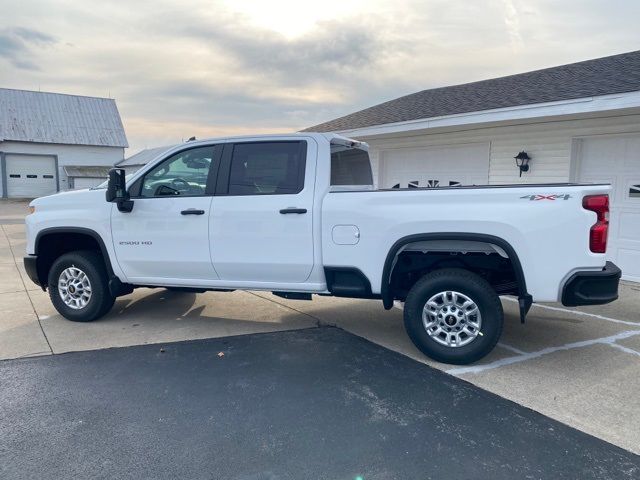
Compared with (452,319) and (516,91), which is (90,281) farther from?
(516,91)

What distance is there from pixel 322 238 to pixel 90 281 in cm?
286

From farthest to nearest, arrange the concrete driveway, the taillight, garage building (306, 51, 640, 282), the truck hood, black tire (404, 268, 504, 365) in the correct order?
1. garage building (306, 51, 640, 282)
2. the truck hood
3. black tire (404, 268, 504, 365)
4. the taillight
5. the concrete driveway

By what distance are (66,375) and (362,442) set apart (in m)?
2.70

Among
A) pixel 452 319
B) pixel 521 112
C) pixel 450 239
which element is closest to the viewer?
pixel 450 239

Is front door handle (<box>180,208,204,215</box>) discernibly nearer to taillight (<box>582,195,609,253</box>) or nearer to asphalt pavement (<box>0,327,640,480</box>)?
asphalt pavement (<box>0,327,640,480</box>)

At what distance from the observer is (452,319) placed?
4.39 m

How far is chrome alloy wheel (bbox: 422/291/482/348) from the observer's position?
4332 mm

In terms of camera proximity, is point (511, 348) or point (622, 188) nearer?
point (511, 348)

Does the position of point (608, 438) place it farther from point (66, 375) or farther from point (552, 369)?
point (66, 375)

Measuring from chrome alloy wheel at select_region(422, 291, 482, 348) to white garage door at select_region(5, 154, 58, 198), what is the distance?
120 feet

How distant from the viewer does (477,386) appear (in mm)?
4000

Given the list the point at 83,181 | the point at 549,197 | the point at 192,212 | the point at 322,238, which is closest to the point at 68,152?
the point at 83,181

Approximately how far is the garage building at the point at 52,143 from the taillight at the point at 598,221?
3570cm

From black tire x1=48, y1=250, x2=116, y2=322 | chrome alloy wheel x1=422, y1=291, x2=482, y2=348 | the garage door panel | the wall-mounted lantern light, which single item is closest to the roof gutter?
the wall-mounted lantern light
